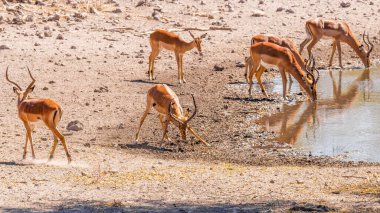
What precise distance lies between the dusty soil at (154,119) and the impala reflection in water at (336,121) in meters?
0.46

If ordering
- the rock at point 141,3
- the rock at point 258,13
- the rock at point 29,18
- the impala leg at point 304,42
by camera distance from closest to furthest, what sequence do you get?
1. the rock at point 29,18
2. the impala leg at point 304,42
3. the rock at point 141,3
4. the rock at point 258,13

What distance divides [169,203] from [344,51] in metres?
15.7

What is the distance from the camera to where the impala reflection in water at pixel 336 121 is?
1475 centimetres

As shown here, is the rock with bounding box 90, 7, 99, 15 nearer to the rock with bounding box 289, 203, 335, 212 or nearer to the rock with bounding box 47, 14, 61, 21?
the rock with bounding box 47, 14, 61, 21

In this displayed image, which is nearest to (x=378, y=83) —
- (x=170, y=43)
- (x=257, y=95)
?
(x=257, y=95)

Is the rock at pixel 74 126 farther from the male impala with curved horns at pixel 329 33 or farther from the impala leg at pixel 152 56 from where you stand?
the male impala with curved horns at pixel 329 33

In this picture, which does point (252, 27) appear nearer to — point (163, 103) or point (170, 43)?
point (170, 43)

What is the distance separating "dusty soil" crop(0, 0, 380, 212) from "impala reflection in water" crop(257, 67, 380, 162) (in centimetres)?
46

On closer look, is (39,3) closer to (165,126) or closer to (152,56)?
(152,56)

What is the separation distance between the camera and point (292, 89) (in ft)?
66.2

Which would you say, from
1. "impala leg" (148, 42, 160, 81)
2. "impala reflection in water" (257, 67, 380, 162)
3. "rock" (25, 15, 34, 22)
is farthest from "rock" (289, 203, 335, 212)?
"rock" (25, 15, 34, 22)

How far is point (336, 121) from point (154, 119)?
321cm

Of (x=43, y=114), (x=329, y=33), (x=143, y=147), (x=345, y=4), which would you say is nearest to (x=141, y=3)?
(x=329, y=33)

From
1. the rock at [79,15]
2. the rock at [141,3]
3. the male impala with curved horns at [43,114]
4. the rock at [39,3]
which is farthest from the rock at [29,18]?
the male impala with curved horns at [43,114]
